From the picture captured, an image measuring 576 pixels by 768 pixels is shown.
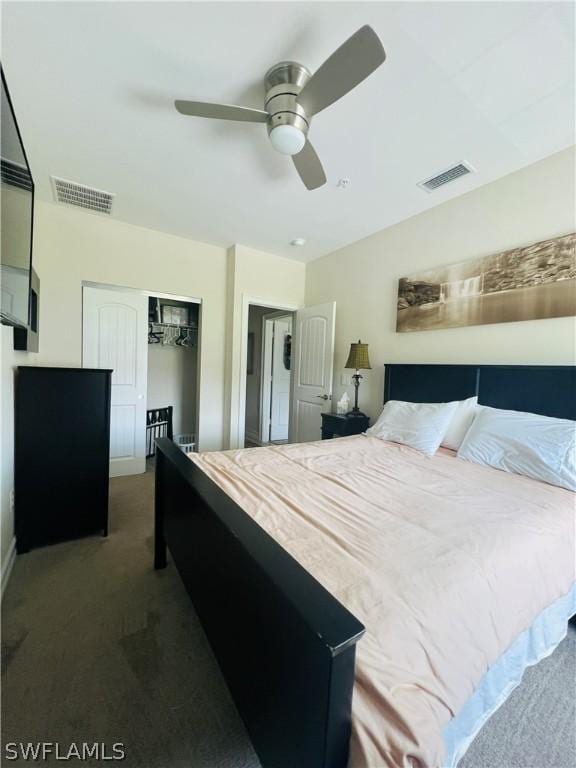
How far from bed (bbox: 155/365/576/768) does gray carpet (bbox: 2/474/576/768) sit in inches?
8.9

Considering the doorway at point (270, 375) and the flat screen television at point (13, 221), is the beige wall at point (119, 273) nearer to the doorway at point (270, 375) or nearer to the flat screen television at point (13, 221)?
the doorway at point (270, 375)

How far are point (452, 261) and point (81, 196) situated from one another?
11.2 feet

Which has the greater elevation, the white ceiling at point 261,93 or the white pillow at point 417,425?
the white ceiling at point 261,93

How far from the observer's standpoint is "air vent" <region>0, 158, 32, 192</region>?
125 cm

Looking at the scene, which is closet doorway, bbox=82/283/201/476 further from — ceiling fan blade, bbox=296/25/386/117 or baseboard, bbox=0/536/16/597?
ceiling fan blade, bbox=296/25/386/117

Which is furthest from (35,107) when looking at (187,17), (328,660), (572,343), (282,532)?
(572,343)

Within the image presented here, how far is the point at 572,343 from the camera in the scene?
2090 mm

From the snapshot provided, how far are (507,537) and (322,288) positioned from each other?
3.57 m

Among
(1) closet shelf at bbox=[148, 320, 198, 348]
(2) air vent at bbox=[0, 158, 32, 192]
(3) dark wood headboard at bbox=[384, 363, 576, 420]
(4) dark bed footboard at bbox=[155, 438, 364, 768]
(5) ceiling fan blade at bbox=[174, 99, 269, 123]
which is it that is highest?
(5) ceiling fan blade at bbox=[174, 99, 269, 123]

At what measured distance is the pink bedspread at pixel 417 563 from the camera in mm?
640

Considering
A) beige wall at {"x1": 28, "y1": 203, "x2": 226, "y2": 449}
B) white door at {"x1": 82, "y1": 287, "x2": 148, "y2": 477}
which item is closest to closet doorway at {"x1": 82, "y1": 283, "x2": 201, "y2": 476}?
white door at {"x1": 82, "y1": 287, "x2": 148, "y2": 477}

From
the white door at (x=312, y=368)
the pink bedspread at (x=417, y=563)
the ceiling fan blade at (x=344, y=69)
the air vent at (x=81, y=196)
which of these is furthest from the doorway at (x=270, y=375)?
the ceiling fan blade at (x=344, y=69)

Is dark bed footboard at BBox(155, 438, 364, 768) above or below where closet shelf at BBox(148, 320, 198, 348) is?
below

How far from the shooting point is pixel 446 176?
241 cm
